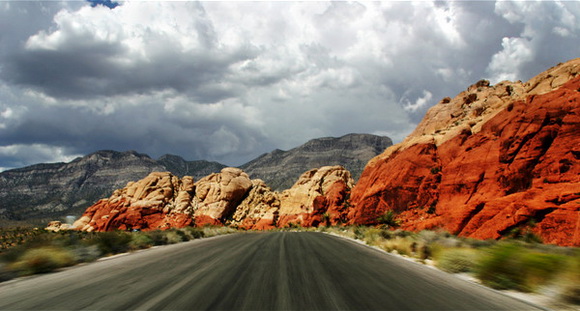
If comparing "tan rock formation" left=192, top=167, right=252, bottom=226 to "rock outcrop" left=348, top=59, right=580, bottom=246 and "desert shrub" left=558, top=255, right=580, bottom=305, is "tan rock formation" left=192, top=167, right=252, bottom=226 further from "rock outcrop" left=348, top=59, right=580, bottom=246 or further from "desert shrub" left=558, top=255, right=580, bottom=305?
"desert shrub" left=558, top=255, right=580, bottom=305

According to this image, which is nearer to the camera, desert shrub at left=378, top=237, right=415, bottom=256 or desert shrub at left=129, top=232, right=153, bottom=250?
desert shrub at left=378, top=237, right=415, bottom=256

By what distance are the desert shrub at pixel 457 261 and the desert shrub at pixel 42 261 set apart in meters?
12.0

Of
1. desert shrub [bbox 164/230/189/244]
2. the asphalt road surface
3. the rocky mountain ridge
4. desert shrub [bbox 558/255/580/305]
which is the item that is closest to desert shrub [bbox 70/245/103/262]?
the asphalt road surface

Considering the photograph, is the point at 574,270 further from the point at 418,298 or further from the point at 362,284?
the point at 362,284

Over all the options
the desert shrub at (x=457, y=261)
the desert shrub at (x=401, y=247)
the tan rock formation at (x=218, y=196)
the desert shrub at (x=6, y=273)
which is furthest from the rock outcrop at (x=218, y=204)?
the desert shrub at (x=6, y=273)

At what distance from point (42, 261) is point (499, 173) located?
32633mm

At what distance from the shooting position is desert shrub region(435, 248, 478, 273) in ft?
29.3

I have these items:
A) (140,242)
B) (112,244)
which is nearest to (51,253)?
(112,244)

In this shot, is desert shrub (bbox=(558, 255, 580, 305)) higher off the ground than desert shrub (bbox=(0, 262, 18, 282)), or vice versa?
desert shrub (bbox=(558, 255, 580, 305))

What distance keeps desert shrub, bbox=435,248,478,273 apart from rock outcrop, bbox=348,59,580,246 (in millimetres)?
11856

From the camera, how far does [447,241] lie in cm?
1411

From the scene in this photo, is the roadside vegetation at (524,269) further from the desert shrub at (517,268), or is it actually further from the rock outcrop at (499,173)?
the rock outcrop at (499,173)

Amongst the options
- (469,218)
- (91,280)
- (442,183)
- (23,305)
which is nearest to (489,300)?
(23,305)

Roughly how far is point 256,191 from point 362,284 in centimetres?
8227
